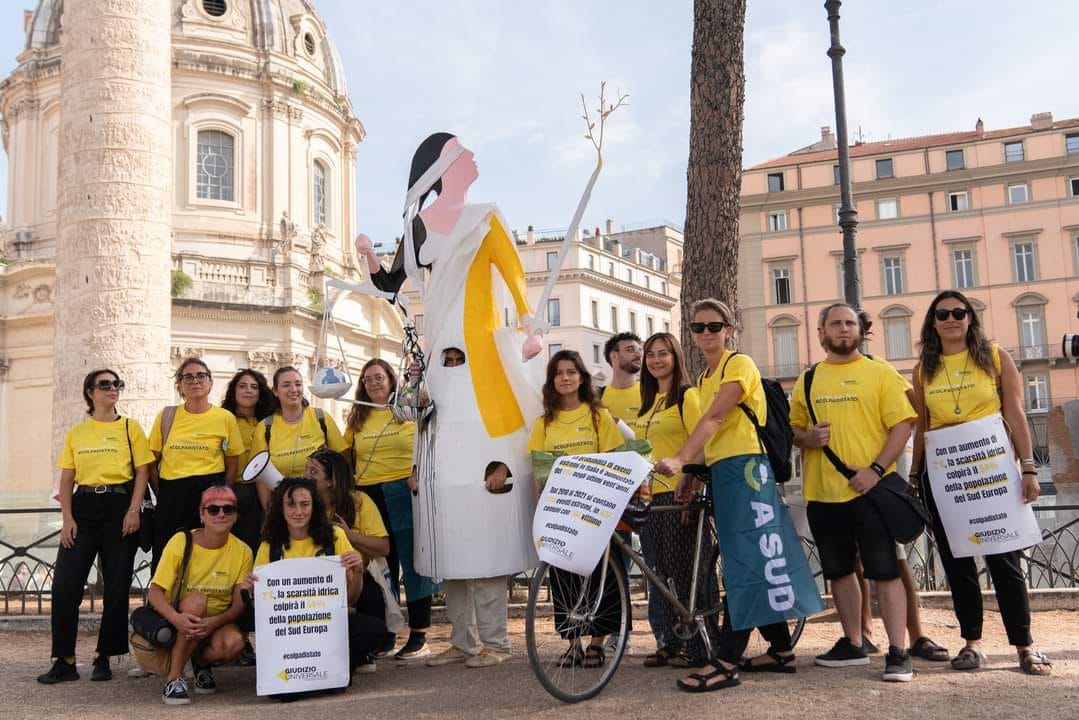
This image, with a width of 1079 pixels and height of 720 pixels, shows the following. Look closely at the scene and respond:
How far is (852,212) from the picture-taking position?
10875 millimetres

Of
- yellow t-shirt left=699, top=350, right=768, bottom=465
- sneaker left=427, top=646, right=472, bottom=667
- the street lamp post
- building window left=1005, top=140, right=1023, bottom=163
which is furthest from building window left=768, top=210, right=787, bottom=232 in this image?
yellow t-shirt left=699, top=350, right=768, bottom=465

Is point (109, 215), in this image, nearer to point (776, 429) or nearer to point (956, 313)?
point (776, 429)

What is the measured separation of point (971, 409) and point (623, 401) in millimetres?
2037

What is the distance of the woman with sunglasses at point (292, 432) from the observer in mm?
6324

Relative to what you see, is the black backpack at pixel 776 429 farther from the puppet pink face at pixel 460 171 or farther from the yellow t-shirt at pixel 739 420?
the puppet pink face at pixel 460 171

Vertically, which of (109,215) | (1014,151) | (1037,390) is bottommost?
(1037,390)

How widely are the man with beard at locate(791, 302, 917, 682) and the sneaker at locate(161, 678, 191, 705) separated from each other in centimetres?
319

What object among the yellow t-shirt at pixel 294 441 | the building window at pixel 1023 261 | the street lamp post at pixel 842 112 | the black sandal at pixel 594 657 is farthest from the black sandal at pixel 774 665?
the building window at pixel 1023 261

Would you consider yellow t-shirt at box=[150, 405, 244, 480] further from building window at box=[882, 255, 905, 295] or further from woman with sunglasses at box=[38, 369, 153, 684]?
building window at box=[882, 255, 905, 295]

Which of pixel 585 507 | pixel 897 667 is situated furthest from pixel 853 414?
pixel 585 507

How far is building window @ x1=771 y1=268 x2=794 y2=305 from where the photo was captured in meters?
47.9

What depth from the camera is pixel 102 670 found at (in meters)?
6.08

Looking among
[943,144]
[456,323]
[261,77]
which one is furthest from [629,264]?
[456,323]

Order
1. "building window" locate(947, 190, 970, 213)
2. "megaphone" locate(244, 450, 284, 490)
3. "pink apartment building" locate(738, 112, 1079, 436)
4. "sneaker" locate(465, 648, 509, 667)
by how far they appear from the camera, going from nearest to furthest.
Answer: "sneaker" locate(465, 648, 509, 667) → "megaphone" locate(244, 450, 284, 490) → "pink apartment building" locate(738, 112, 1079, 436) → "building window" locate(947, 190, 970, 213)
